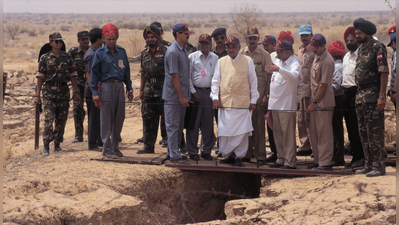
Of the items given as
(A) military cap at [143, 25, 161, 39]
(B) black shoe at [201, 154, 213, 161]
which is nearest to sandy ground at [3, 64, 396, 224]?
(B) black shoe at [201, 154, 213, 161]

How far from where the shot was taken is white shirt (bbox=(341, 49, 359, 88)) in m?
6.01

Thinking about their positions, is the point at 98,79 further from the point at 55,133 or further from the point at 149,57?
the point at 55,133

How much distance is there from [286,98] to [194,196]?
85.9 inches

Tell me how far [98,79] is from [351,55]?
4.12 meters

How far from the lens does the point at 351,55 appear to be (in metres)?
6.07

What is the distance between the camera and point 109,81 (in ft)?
20.8

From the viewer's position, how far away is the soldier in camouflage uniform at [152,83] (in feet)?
21.9

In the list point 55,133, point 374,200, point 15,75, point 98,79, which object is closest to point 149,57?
point 98,79

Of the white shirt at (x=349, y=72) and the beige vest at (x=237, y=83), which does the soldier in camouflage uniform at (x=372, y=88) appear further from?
the beige vest at (x=237, y=83)

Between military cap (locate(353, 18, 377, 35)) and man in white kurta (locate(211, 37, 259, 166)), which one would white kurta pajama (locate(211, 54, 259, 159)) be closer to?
man in white kurta (locate(211, 37, 259, 166))

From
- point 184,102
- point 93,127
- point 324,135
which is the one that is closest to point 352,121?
point 324,135

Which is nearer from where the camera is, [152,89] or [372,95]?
[372,95]

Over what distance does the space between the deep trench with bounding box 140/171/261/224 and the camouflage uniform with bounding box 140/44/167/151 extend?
1248 millimetres

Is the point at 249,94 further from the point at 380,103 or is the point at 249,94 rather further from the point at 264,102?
the point at 380,103
